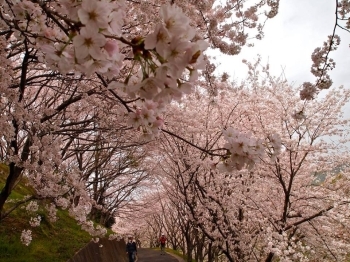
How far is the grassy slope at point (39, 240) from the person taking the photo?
239 inches

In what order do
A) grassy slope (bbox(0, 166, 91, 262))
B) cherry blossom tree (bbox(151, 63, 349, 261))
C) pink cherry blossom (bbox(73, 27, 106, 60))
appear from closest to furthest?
1. pink cherry blossom (bbox(73, 27, 106, 60))
2. grassy slope (bbox(0, 166, 91, 262))
3. cherry blossom tree (bbox(151, 63, 349, 261))

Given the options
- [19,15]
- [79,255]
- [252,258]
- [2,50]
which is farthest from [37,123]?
[252,258]

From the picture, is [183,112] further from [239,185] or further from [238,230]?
[238,230]

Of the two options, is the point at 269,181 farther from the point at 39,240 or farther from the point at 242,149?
the point at 242,149

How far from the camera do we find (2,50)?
11.4 ft

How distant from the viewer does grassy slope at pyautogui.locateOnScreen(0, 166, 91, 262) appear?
6.07 m

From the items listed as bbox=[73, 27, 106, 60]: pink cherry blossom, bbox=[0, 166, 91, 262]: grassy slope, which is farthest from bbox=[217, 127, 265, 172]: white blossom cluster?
bbox=[0, 166, 91, 262]: grassy slope

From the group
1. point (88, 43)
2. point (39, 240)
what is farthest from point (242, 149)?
point (39, 240)

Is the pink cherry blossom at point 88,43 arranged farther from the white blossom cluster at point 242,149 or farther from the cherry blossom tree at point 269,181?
the cherry blossom tree at point 269,181

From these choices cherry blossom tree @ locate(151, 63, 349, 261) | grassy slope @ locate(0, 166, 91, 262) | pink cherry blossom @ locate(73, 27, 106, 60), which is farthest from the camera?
cherry blossom tree @ locate(151, 63, 349, 261)

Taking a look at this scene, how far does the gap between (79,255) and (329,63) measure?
7224 millimetres

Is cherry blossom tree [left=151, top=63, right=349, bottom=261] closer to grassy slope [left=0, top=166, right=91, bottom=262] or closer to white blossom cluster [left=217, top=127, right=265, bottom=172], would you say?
grassy slope [left=0, top=166, right=91, bottom=262]

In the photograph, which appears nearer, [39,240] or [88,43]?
[88,43]

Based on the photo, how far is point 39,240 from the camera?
7609mm
